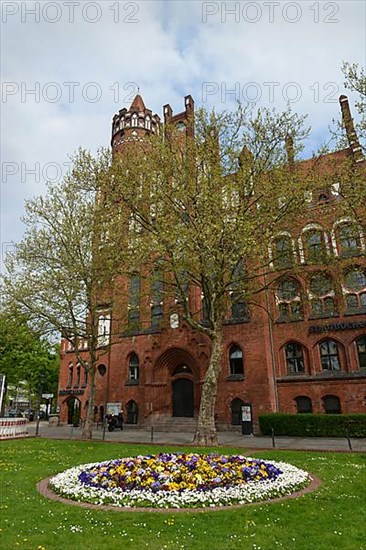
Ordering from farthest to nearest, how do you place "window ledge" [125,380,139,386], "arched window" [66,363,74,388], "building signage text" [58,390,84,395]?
"arched window" [66,363,74,388] → "building signage text" [58,390,84,395] → "window ledge" [125,380,139,386]

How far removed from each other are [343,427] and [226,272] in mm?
11437

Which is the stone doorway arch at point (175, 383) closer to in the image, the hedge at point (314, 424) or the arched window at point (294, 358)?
the arched window at point (294, 358)

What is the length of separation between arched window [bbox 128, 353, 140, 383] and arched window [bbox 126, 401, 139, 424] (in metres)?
1.84

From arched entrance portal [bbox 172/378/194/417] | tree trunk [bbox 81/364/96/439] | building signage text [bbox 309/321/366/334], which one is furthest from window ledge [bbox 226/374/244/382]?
tree trunk [bbox 81/364/96/439]

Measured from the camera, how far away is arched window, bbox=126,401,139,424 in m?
31.2

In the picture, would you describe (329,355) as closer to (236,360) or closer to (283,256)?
(236,360)

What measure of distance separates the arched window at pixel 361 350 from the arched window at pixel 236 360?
7.64 m

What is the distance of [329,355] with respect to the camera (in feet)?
88.4

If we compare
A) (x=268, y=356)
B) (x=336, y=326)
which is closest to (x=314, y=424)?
(x=268, y=356)

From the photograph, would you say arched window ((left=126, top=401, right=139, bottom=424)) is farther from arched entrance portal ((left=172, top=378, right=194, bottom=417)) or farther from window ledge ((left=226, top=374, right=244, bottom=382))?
window ledge ((left=226, top=374, right=244, bottom=382))

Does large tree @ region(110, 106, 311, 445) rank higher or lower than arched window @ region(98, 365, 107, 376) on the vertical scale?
higher

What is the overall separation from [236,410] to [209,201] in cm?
1626

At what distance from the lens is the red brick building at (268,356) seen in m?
25.1

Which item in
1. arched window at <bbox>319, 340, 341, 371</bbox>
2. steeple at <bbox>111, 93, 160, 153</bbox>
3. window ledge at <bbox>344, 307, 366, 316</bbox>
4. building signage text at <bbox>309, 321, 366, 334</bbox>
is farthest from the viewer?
steeple at <bbox>111, 93, 160, 153</bbox>
